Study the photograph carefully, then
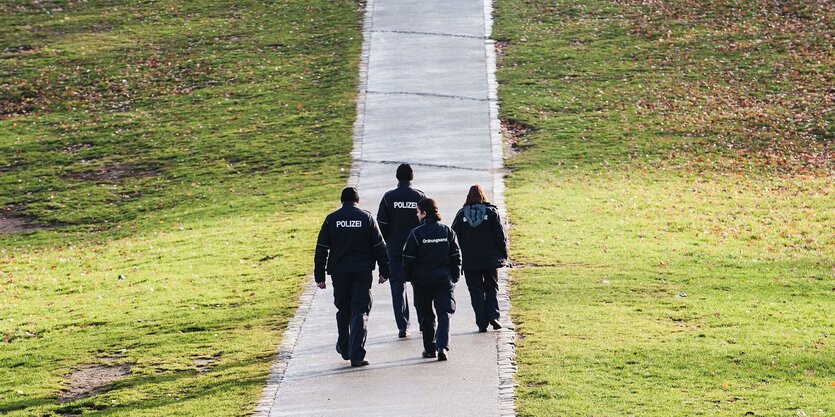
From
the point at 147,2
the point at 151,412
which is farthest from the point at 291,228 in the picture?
the point at 147,2

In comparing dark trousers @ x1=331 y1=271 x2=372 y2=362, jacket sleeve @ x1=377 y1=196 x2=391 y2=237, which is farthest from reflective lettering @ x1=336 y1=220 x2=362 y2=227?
jacket sleeve @ x1=377 y1=196 x2=391 y2=237

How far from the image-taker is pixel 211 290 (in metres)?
17.7

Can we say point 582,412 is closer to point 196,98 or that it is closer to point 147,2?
point 196,98

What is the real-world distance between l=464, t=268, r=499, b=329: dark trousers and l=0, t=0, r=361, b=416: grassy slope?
2605 millimetres

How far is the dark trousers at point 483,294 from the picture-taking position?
555 inches

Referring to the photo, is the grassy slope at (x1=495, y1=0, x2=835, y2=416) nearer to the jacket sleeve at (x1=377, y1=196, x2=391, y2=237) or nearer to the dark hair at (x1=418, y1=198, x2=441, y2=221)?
the dark hair at (x1=418, y1=198, x2=441, y2=221)

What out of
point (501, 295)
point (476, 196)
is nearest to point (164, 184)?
point (501, 295)

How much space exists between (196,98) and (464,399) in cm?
2262

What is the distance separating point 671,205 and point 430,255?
35.5ft

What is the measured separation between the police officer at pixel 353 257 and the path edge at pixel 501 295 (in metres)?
1.66

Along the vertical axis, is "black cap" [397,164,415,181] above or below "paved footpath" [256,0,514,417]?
above

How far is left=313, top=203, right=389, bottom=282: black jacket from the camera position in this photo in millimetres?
12805

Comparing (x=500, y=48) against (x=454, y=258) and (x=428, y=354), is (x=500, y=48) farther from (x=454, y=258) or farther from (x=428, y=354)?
(x=428, y=354)

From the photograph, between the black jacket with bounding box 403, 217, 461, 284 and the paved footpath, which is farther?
the black jacket with bounding box 403, 217, 461, 284
